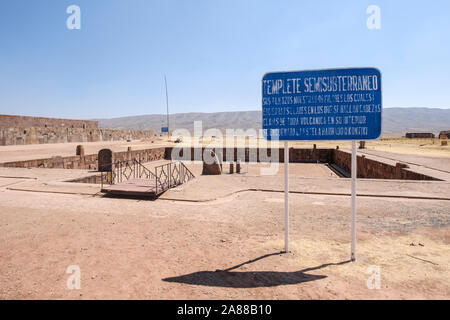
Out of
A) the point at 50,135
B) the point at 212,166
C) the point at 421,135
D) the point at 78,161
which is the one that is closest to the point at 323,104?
the point at 212,166

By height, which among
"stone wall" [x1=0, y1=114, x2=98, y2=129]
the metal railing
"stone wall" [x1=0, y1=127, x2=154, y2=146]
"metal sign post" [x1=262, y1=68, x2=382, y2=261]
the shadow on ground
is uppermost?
"stone wall" [x1=0, y1=114, x2=98, y2=129]

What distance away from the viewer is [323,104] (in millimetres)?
4188

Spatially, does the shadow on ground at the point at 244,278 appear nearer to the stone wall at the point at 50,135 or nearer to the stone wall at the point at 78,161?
the stone wall at the point at 78,161

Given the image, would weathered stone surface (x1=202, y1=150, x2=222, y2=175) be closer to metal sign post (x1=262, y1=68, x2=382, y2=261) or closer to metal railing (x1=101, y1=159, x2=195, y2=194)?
metal railing (x1=101, y1=159, x2=195, y2=194)

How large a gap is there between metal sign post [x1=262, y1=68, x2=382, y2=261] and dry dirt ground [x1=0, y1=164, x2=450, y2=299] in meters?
0.69

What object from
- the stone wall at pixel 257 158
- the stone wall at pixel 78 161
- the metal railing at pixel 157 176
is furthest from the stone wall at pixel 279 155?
the metal railing at pixel 157 176

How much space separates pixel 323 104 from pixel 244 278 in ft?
9.07

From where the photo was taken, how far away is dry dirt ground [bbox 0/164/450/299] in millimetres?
3279

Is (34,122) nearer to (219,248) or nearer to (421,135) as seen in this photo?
(219,248)

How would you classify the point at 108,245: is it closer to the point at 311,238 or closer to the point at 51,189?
the point at 311,238

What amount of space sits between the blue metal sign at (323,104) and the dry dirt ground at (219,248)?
6.20 ft

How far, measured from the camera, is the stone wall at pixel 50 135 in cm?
2730

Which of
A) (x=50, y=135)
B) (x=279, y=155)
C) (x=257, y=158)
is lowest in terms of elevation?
(x=257, y=158)

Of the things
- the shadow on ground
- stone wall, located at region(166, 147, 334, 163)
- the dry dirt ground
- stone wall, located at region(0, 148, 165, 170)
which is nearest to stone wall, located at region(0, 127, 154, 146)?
stone wall, located at region(0, 148, 165, 170)
